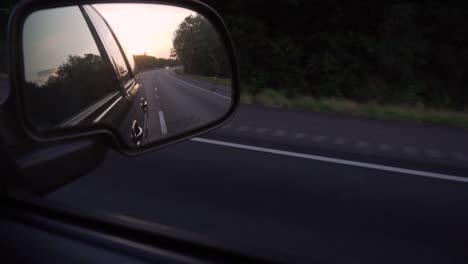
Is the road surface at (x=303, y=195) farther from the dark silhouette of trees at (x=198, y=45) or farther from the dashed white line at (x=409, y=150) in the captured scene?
the dark silhouette of trees at (x=198, y=45)

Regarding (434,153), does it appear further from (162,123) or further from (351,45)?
(351,45)

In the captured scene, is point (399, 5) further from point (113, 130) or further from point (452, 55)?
point (113, 130)

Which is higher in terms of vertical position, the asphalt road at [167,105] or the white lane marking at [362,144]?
the asphalt road at [167,105]

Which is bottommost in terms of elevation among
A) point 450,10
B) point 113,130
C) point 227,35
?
point 113,130

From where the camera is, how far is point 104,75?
5.58 feet

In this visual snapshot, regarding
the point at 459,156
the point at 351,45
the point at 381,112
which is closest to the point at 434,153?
the point at 459,156

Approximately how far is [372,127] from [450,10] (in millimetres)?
16698

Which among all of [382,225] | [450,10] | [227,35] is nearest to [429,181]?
[382,225]

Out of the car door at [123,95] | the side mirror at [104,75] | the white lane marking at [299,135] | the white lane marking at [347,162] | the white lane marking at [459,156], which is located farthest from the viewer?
the white lane marking at [299,135]

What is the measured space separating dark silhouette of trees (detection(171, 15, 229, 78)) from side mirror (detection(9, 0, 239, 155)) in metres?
0.02

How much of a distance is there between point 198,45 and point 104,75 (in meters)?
1.07

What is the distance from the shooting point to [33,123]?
1.31 m

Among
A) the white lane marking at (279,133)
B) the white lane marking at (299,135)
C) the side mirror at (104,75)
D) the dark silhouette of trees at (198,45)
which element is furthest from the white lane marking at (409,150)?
the side mirror at (104,75)

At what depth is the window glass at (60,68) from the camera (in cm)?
133
